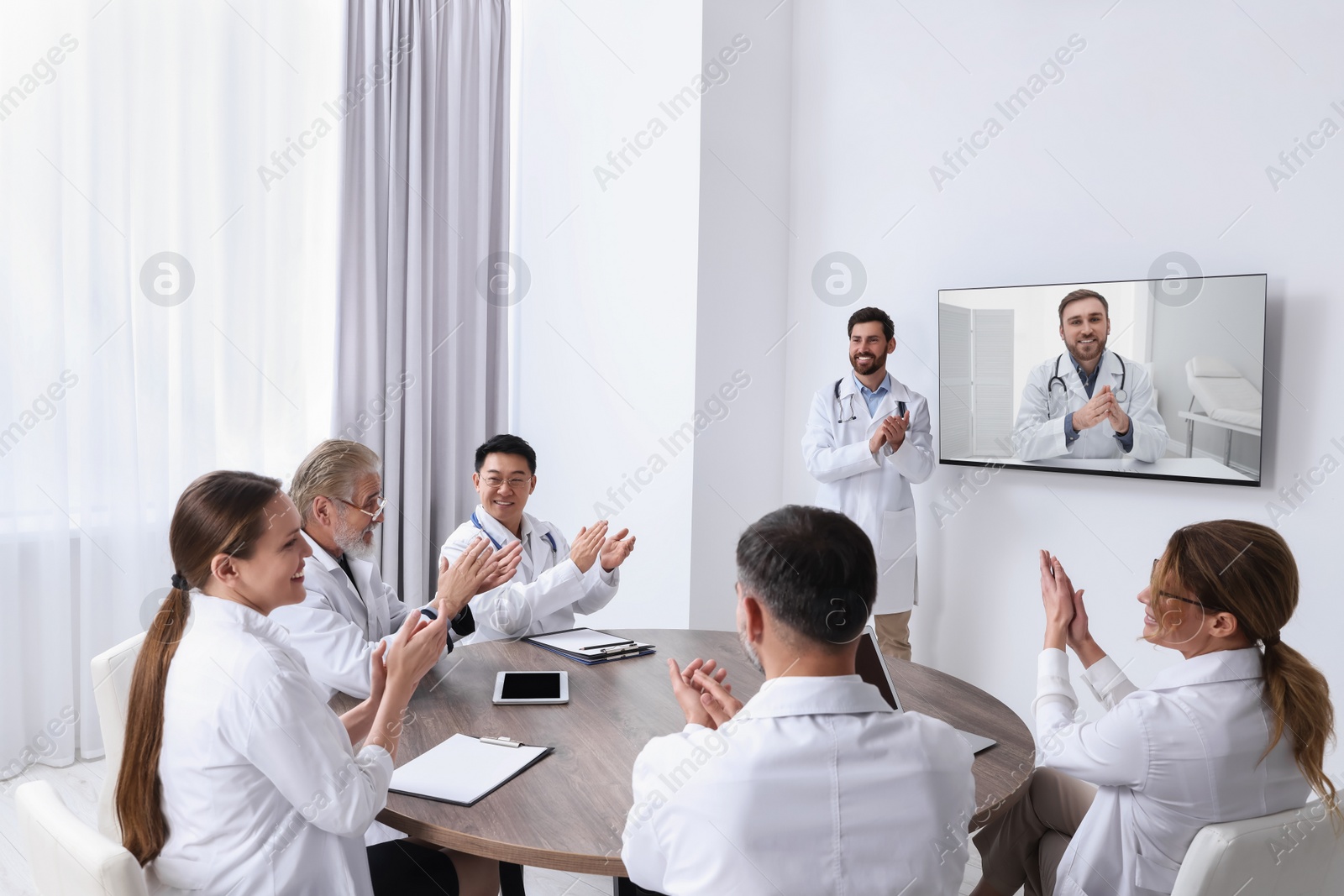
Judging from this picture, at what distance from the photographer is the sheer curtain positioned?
3.51 metres

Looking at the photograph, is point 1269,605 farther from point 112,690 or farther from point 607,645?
point 112,690

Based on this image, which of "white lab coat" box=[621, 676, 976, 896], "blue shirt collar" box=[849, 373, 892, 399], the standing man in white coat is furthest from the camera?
"blue shirt collar" box=[849, 373, 892, 399]

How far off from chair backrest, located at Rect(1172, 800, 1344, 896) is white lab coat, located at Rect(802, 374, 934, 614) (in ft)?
8.12

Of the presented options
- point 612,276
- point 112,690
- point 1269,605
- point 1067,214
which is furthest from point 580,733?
point 612,276

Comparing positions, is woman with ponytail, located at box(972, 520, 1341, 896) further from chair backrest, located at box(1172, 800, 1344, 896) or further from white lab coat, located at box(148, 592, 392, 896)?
white lab coat, located at box(148, 592, 392, 896)

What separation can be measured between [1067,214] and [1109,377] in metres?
0.65

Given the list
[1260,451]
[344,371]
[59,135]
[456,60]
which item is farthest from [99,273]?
[1260,451]

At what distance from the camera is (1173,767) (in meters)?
1.61

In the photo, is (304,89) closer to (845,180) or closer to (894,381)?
(845,180)

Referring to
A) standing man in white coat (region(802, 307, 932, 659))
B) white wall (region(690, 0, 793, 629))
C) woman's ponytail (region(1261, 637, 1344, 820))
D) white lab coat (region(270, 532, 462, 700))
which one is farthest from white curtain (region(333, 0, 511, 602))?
woman's ponytail (region(1261, 637, 1344, 820))

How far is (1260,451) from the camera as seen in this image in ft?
10.2

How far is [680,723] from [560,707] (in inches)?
11.1

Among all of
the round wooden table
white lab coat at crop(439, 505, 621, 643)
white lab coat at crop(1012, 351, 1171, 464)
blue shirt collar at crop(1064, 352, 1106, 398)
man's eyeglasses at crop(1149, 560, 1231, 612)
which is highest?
blue shirt collar at crop(1064, 352, 1106, 398)

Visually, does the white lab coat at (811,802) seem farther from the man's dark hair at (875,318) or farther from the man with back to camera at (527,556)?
the man's dark hair at (875,318)
